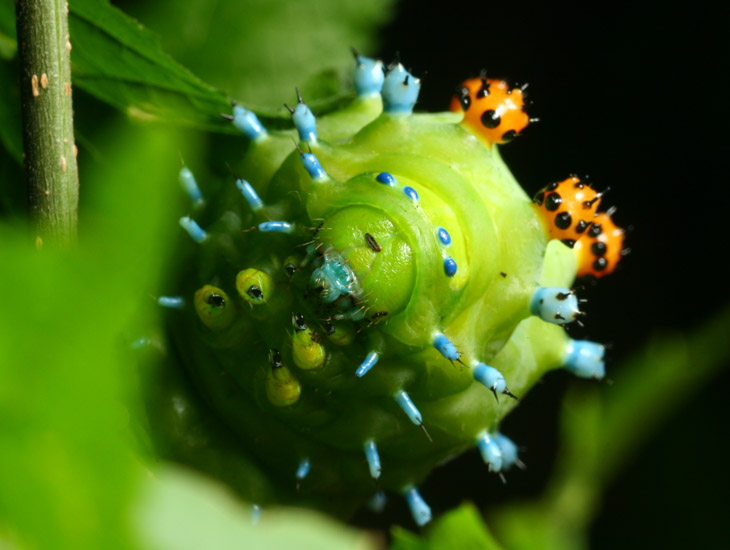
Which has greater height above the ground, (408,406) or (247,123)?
(247,123)

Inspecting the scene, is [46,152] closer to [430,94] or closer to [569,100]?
[430,94]

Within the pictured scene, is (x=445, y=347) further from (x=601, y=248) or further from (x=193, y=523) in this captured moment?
(x=193, y=523)

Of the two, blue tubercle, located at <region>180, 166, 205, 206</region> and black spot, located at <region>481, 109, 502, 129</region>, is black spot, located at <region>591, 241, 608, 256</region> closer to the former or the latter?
black spot, located at <region>481, 109, 502, 129</region>

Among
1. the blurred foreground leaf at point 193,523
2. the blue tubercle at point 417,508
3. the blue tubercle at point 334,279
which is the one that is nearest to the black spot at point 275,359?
the blue tubercle at point 334,279

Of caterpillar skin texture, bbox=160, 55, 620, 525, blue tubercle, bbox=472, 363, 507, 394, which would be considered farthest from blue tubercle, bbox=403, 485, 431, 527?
blue tubercle, bbox=472, 363, 507, 394

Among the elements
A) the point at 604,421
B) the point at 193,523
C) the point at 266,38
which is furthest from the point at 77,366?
the point at 604,421

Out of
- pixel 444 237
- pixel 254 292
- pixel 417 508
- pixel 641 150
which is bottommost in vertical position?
pixel 417 508
